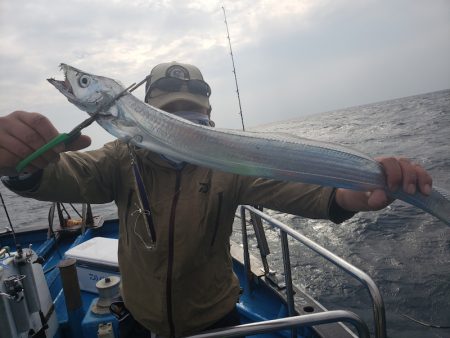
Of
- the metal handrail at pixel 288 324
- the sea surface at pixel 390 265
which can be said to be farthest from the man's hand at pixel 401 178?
the sea surface at pixel 390 265

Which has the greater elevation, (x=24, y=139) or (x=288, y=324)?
(x=24, y=139)

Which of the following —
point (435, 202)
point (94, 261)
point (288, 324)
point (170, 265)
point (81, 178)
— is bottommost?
point (94, 261)

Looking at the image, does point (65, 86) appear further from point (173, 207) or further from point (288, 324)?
point (288, 324)

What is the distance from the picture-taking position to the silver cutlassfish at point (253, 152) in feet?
6.23

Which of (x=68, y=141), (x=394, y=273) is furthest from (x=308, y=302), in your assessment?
(x=394, y=273)

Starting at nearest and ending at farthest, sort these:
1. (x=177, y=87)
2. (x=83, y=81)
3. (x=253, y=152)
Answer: (x=253, y=152) < (x=83, y=81) < (x=177, y=87)

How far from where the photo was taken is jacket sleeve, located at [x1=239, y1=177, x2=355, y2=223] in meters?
2.30

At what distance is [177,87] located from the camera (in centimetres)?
265

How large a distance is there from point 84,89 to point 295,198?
155 cm

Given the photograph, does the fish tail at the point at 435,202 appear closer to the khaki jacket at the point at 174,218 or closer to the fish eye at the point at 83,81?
the khaki jacket at the point at 174,218

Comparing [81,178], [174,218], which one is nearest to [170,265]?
[174,218]

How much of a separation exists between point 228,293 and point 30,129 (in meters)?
1.78

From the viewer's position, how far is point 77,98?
2.05 meters

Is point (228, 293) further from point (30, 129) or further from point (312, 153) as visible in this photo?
point (30, 129)
